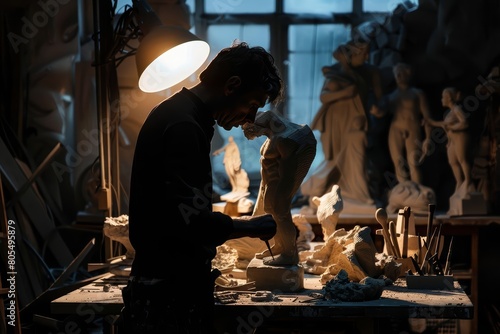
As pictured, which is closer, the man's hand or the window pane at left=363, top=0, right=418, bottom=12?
the man's hand

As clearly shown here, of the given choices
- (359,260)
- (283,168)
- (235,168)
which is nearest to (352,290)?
(359,260)

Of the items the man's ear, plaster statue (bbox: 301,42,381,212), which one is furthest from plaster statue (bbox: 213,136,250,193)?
the man's ear

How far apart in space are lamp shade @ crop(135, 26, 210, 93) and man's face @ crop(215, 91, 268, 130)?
2.73 ft

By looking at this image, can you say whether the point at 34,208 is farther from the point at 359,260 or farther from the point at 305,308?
the point at 305,308

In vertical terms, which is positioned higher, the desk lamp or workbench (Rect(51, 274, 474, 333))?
the desk lamp

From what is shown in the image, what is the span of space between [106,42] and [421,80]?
11.0 ft

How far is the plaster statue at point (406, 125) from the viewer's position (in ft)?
20.9

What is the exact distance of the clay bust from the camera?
387cm

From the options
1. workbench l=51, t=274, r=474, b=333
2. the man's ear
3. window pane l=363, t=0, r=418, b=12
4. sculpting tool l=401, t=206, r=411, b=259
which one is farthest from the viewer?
window pane l=363, t=0, r=418, b=12

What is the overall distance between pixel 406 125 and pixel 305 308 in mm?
3260

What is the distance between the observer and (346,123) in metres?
6.30

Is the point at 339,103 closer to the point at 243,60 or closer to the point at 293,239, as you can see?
the point at 293,239

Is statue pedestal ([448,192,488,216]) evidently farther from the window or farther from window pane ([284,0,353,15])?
window pane ([284,0,353,15])

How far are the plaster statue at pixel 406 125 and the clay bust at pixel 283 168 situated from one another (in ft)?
8.42
